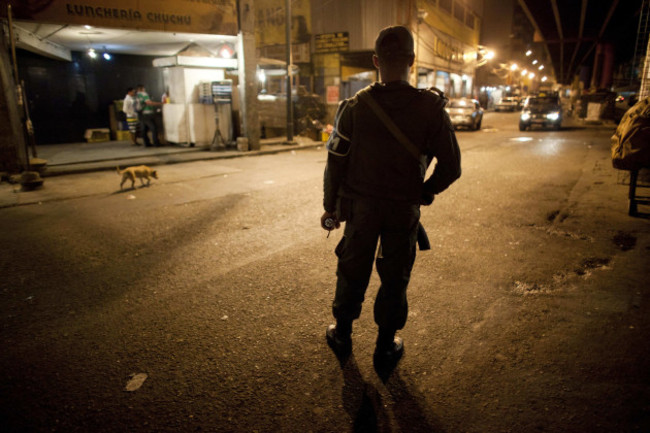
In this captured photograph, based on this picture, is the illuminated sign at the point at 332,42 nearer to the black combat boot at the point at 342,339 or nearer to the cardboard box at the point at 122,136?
the cardboard box at the point at 122,136

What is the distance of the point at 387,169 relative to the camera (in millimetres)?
2627

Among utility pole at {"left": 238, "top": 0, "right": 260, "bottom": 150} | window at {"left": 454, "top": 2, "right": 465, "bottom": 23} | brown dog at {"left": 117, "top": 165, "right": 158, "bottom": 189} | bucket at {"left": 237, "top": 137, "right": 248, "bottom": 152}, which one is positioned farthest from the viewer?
window at {"left": 454, "top": 2, "right": 465, "bottom": 23}

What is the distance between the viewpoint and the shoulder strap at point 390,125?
8.36 ft

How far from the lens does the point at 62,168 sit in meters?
11.0

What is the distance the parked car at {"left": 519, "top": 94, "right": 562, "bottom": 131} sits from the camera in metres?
22.0

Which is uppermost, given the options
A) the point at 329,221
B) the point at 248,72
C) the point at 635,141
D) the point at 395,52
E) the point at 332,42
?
the point at 332,42

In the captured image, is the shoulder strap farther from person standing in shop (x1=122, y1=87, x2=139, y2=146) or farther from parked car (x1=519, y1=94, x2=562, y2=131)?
parked car (x1=519, y1=94, x2=562, y2=131)

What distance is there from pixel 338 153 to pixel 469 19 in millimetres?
46371

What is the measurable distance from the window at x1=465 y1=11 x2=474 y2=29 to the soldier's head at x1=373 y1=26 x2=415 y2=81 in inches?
1747

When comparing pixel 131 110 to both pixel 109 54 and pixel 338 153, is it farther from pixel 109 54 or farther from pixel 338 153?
pixel 338 153

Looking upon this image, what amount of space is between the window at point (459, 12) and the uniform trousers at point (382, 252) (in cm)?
3997

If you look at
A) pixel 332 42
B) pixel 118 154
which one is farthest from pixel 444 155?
pixel 332 42

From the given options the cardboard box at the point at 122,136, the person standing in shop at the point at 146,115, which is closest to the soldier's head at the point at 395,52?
→ the person standing in shop at the point at 146,115

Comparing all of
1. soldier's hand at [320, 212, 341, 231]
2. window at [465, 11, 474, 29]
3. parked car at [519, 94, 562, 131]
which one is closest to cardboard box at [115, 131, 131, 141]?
soldier's hand at [320, 212, 341, 231]
